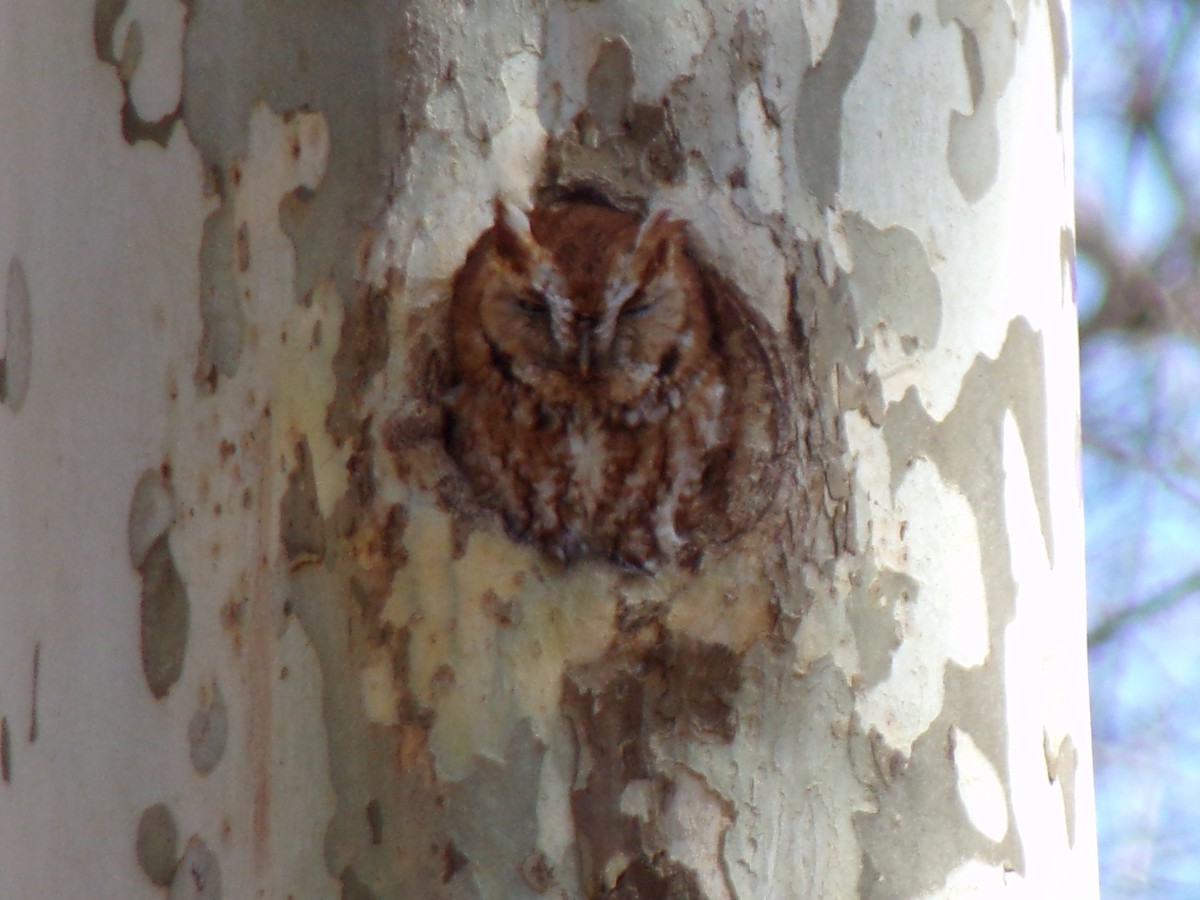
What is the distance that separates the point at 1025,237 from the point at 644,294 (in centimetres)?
25

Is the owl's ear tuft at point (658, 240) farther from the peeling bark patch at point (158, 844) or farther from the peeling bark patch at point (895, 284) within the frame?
the peeling bark patch at point (158, 844)

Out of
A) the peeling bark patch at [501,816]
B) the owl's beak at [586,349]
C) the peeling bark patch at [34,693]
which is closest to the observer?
the peeling bark patch at [501,816]

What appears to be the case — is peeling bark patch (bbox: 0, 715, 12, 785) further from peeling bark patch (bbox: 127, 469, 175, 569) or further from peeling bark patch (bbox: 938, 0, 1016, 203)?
peeling bark patch (bbox: 938, 0, 1016, 203)

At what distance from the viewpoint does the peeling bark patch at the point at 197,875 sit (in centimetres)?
69

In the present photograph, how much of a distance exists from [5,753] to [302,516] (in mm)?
298

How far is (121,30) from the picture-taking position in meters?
0.77

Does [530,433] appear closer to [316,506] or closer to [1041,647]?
[316,506]

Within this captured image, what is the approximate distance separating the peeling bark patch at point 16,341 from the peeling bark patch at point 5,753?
0.20 m

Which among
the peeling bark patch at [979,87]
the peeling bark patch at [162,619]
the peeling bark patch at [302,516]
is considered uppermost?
the peeling bark patch at [979,87]

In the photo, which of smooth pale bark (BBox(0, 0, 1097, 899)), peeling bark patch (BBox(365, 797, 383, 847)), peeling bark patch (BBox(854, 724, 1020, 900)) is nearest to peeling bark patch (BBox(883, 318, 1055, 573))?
smooth pale bark (BBox(0, 0, 1097, 899))

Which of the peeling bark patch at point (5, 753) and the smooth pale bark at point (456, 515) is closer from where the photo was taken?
the smooth pale bark at point (456, 515)

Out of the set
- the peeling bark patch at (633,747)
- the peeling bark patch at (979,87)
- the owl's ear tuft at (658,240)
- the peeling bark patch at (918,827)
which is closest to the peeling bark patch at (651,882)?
the peeling bark patch at (633,747)

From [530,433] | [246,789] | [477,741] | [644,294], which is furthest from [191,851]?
[644,294]

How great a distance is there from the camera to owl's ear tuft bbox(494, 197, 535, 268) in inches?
28.9
